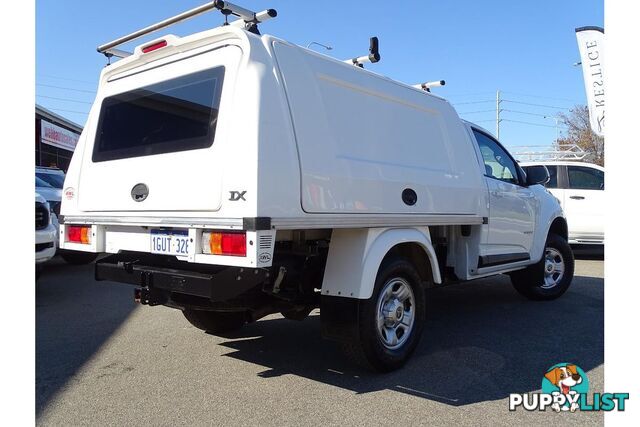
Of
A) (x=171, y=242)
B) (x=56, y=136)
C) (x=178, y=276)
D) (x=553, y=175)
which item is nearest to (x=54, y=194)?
(x=171, y=242)

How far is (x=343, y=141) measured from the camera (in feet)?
12.3

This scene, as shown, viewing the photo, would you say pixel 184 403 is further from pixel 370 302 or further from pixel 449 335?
pixel 449 335

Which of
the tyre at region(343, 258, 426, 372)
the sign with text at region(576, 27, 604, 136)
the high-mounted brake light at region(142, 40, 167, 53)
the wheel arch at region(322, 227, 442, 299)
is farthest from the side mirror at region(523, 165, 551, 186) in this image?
the high-mounted brake light at region(142, 40, 167, 53)

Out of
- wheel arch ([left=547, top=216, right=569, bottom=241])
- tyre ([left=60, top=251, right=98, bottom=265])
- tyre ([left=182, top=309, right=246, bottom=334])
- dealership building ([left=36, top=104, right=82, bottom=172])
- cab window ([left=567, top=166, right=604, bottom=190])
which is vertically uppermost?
dealership building ([left=36, top=104, right=82, bottom=172])

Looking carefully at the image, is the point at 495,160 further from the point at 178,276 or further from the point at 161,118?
the point at 178,276

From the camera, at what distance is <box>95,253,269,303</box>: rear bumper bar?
327cm

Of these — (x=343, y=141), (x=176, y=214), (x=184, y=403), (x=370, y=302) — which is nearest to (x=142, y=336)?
(x=184, y=403)

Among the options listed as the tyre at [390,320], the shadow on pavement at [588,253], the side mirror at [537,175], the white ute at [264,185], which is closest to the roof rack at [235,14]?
the white ute at [264,185]

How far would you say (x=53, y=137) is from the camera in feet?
73.1

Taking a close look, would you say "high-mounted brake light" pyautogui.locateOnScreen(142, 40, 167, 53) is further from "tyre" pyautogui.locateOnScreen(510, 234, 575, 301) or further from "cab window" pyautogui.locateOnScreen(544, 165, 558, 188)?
"cab window" pyautogui.locateOnScreen(544, 165, 558, 188)

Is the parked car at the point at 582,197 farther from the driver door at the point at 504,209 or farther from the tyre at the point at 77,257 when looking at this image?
the tyre at the point at 77,257

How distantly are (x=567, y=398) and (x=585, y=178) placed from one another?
8.19 metres

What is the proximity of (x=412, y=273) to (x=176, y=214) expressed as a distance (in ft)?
6.56

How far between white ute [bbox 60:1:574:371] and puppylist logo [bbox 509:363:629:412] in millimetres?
984
